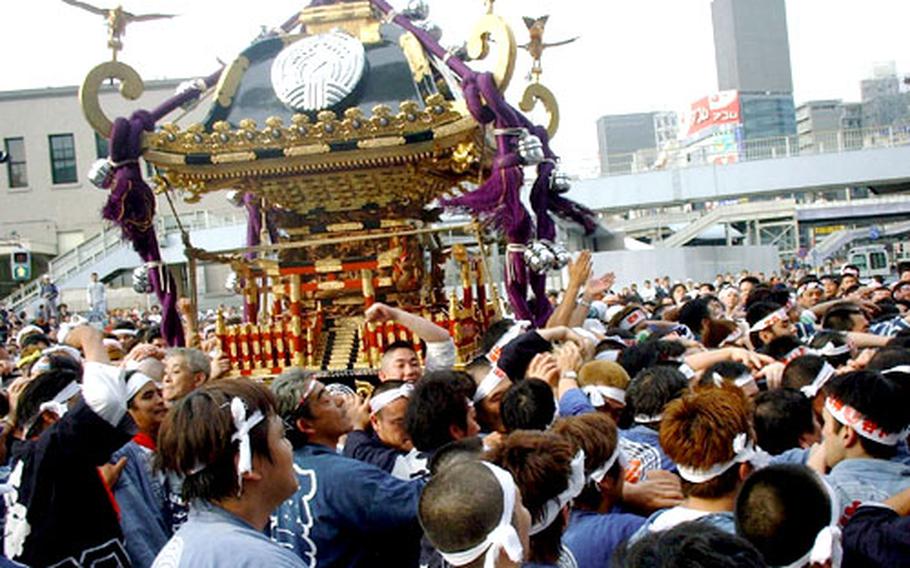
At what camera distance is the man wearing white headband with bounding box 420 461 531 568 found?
2092 mm

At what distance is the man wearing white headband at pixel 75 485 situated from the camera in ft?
9.41

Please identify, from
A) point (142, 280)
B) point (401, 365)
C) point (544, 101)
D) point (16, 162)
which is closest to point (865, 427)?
point (401, 365)

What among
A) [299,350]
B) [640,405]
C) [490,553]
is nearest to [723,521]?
[490,553]

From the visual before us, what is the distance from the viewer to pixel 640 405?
379cm

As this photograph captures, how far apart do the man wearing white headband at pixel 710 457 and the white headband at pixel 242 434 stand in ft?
3.92

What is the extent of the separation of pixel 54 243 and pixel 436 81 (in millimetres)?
23934

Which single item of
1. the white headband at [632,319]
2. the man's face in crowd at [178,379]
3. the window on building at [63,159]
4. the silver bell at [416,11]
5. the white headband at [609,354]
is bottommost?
the white headband at [609,354]

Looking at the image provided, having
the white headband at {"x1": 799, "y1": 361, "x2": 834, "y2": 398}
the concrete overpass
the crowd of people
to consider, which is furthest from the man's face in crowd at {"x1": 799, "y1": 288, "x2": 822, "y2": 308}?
the concrete overpass

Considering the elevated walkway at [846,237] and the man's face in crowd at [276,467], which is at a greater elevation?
the elevated walkway at [846,237]

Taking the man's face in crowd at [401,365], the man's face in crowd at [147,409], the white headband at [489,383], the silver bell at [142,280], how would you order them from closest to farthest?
1. the man's face in crowd at [147,409]
2. the white headband at [489,383]
3. the man's face in crowd at [401,365]
4. the silver bell at [142,280]

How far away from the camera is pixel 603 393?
4020 mm

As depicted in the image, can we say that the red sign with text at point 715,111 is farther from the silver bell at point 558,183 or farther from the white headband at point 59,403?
the white headband at point 59,403

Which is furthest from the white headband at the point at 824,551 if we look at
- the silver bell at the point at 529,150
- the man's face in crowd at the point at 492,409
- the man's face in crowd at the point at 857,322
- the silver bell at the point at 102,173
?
the silver bell at the point at 102,173

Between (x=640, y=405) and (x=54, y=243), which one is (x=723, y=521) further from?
(x=54, y=243)
